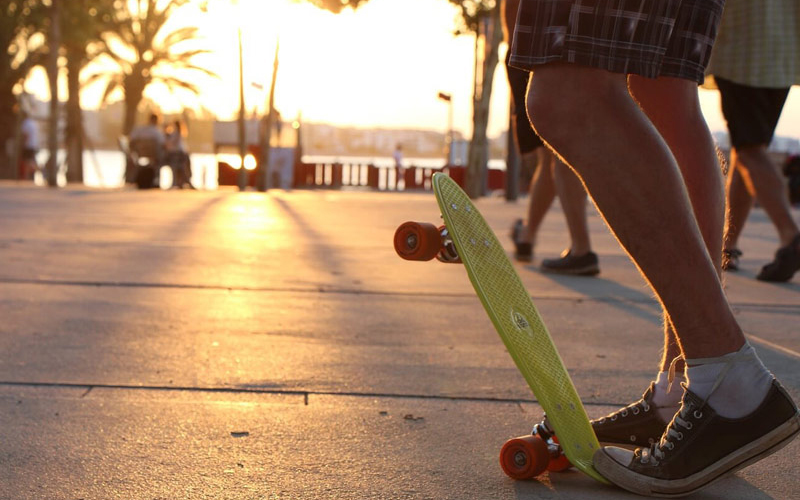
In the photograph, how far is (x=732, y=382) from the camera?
180 centimetres

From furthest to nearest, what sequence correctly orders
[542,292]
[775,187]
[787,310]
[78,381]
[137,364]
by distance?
[775,187] < [542,292] < [787,310] < [137,364] < [78,381]

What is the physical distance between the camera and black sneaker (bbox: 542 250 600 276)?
17.4 feet

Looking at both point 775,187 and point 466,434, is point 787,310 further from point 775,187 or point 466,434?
point 466,434

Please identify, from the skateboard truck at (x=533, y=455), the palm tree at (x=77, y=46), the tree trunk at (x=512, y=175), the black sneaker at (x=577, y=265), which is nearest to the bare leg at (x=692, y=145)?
the skateboard truck at (x=533, y=455)

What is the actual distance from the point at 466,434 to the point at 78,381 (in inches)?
40.1

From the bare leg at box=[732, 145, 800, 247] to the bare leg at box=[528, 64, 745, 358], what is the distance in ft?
11.2

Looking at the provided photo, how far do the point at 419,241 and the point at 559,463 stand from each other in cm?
50

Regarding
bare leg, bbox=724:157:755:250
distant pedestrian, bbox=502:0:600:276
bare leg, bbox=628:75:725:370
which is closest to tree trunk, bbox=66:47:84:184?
distant pedestrian, bbox=502:0:600:276

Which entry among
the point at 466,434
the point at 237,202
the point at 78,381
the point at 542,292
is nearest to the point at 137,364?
the point at 78,381

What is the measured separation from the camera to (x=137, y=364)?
2.92 m

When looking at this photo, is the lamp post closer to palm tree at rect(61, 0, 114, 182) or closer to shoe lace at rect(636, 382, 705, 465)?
palm tree at rect(61, 0, 114, 182)

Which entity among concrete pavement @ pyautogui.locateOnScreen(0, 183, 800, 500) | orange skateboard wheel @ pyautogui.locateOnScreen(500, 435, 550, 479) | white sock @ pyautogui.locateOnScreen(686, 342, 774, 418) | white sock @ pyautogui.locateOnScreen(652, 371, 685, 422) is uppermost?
white sock @ pyautogui.locateOnScreen(686, 342, 774, 418)

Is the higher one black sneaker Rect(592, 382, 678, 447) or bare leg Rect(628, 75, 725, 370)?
bare leg Rect(628, 75, 725, 370)

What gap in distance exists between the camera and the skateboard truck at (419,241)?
1838 millimetres
